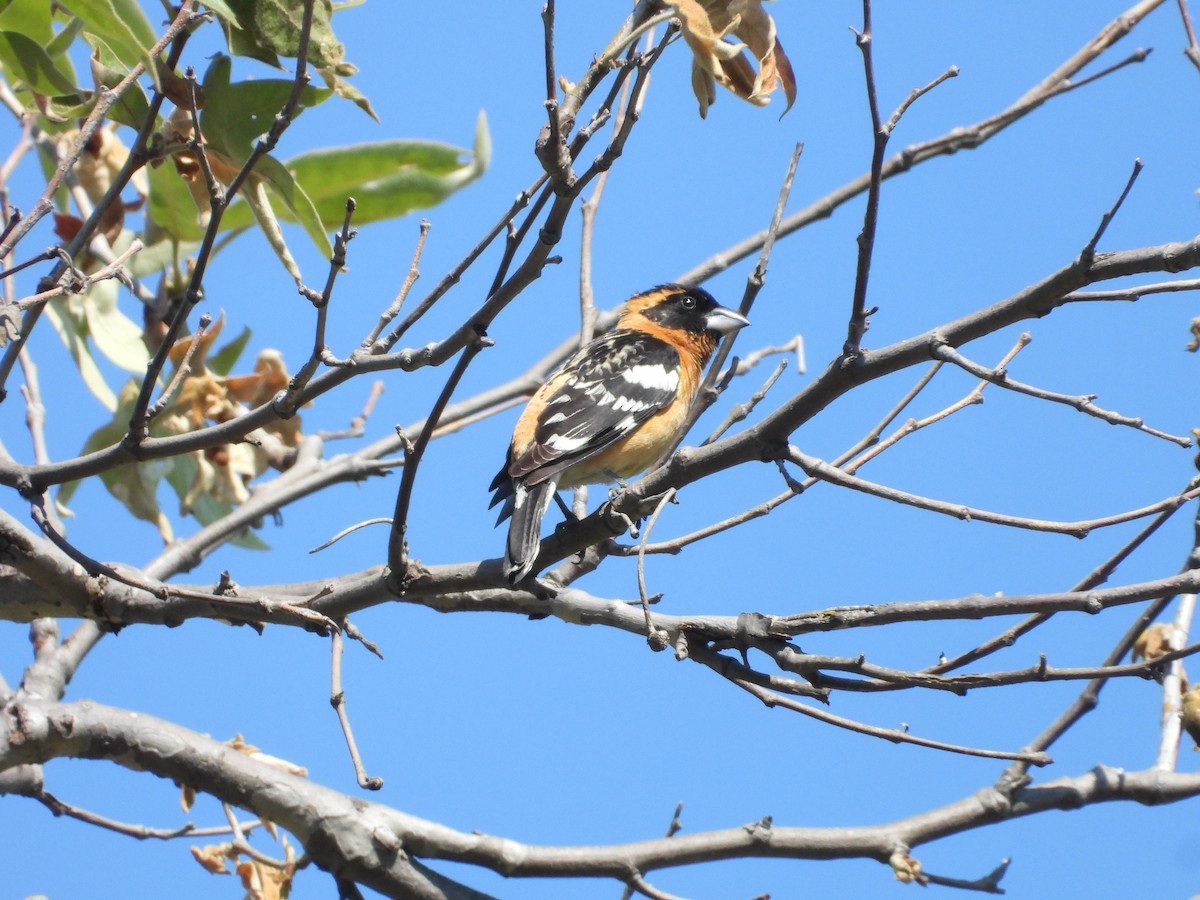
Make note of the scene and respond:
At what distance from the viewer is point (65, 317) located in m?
4.96

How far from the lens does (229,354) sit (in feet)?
17.6

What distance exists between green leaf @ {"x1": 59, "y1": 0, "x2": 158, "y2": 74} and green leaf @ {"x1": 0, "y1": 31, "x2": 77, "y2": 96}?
220 millimetres

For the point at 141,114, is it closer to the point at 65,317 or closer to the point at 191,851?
the point at 65,317

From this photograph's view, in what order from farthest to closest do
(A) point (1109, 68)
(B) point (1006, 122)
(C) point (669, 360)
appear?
(C) point (669, 360) → (B) point (1006, 122) → (A) point (1109, 68)

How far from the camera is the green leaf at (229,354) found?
534cm

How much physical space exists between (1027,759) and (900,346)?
1182mm

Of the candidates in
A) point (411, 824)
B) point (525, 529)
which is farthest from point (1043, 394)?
point (411, 824)

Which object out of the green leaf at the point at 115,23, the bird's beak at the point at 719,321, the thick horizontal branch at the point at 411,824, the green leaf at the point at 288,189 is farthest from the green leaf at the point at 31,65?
the bird's beak at the point at 719,321

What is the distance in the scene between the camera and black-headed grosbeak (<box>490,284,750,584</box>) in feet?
16.1

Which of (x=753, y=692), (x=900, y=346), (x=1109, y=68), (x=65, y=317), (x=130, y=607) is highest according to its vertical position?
(x=65, y=317)

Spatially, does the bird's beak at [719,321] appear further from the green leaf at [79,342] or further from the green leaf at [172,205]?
the green leaf at [79,342]

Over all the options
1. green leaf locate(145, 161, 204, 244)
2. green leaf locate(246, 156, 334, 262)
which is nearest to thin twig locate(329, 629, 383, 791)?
green leaf locate(246, 156, 334, 262)

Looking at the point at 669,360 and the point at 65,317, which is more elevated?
the point at 669,360

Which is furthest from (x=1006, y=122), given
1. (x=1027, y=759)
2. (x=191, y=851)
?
(x=191, y=851)
